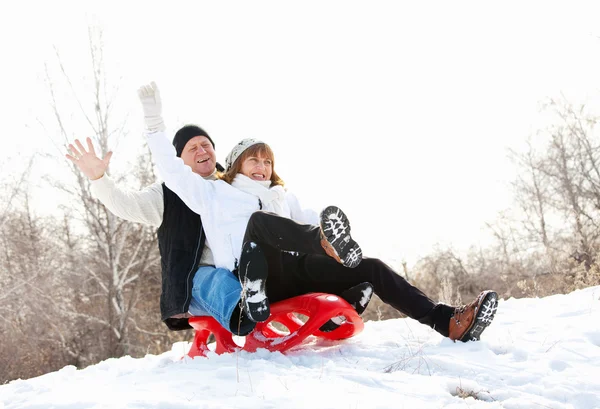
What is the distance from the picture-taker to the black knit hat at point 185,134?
353cm

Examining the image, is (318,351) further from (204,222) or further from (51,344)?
(51,344)

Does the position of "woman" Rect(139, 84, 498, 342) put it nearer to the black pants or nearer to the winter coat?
the black pants

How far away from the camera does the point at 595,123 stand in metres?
16.1

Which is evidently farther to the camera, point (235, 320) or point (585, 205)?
point (585, 205)

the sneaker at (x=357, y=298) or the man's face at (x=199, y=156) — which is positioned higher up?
the man's face at (x=199, y=156)

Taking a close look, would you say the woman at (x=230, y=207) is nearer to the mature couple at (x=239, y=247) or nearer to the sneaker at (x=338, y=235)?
the mature couple at (x=239, y=247)

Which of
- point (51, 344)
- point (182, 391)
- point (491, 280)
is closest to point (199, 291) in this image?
point (182, 391)

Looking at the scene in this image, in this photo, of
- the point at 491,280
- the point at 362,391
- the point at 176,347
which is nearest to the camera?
the point at 362,391

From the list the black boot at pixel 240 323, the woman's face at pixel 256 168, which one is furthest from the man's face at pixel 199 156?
the black boot at pixel 240 323

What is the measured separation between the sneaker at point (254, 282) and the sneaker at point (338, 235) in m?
0.45

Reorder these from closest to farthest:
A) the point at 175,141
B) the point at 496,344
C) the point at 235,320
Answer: the point at 496,344
the point at 235,320
the point at 175,141

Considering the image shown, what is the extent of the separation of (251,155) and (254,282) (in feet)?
3.02

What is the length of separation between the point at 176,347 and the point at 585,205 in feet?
59.1

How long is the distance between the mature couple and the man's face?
0.02 m
